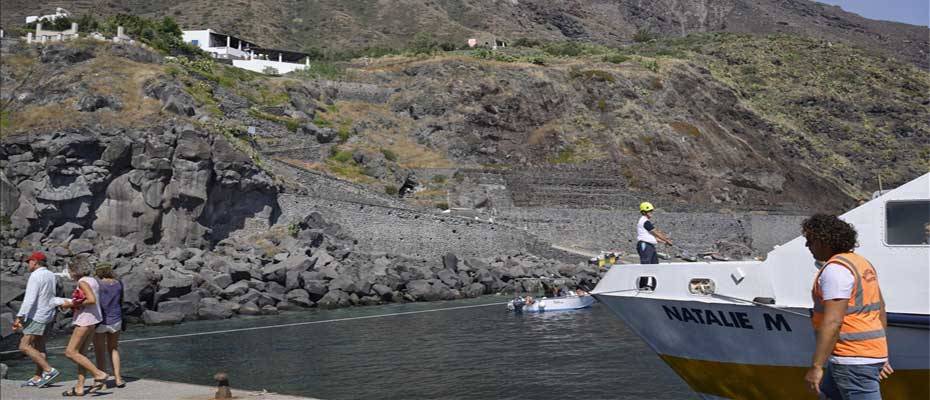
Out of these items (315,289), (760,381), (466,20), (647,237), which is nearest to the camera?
(760,381)

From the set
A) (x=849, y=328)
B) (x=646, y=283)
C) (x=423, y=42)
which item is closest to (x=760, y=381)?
(x=646, y=283)

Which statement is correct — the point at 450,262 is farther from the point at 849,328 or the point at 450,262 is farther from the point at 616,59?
the point at 616,59

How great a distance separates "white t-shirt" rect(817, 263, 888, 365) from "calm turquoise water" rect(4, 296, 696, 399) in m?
8.22

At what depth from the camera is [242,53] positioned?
229 feet

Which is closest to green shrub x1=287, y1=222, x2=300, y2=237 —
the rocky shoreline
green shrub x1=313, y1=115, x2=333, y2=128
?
the rocky shoreline

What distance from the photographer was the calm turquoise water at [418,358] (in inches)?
603

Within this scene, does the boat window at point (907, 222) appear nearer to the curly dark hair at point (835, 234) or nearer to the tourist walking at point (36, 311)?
the curly dark hair at point (835, 234)

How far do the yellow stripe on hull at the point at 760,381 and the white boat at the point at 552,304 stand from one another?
59.8 ft

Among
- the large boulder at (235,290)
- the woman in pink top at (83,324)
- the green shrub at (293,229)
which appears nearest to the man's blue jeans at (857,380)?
the woman in pink top at (83,324)

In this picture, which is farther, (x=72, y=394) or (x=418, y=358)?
(x=418, y=358)

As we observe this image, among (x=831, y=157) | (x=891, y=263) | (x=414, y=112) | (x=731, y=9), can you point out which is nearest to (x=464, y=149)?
(x=414, y=112)

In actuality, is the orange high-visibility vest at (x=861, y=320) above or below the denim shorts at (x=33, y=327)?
above

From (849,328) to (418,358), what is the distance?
45.9 ft

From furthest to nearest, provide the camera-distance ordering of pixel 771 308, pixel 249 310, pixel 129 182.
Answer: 1. pixel 129 182
2. pixel 249 310
3. pixel 771 308
